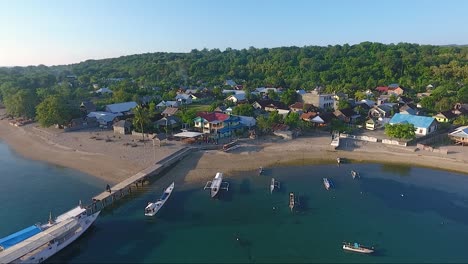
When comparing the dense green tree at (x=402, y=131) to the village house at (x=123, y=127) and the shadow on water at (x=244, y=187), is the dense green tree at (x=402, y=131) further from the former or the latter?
the village house at (x=123, y=127)

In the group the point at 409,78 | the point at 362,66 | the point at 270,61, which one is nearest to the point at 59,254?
the point at 409,78

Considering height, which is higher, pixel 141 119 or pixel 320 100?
pixel 320 100

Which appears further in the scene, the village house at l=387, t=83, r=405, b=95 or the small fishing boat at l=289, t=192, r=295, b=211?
the village house at l=387, t=83, r=405, b=95

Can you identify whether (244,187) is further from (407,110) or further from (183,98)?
(183,98)

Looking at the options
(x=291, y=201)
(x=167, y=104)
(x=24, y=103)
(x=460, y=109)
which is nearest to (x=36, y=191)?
(x=291, y=201)

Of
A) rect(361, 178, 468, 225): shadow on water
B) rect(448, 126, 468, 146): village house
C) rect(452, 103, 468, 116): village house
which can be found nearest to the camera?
rect(361, 178, 468, 225): shadow on water

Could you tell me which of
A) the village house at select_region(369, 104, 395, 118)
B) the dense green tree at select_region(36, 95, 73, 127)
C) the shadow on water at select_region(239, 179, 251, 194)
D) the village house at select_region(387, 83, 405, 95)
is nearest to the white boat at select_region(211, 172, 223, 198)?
the shadow on water at select_region(239, 179, 251, 194)

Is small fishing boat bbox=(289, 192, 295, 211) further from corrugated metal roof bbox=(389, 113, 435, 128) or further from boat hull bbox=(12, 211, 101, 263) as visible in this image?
corrugated metal roof bbox=(389, 113, 435, 128)

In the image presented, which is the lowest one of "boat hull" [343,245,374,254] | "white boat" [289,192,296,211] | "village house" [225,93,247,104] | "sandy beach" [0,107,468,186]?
"boat hull" [343,245,374,254]
